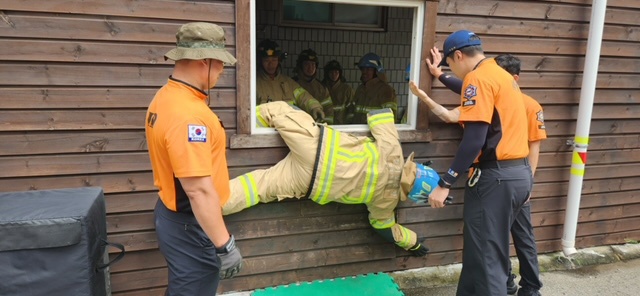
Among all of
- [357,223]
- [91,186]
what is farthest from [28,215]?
[357,223]

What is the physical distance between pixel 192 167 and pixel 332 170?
148 cm

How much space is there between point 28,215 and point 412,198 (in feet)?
8.50

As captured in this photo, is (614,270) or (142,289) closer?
(142,289)

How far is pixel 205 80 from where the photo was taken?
2.29 meters

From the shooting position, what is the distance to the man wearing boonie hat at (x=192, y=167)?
2.08 m

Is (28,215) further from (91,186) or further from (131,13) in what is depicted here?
(131,13)

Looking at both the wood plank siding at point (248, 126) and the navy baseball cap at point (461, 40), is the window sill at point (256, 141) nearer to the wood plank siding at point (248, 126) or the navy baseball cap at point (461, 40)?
the wood plank siding at point (248, 126)

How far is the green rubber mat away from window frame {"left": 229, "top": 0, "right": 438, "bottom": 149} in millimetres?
1225

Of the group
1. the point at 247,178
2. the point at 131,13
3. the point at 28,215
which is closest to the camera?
the point at 28,215

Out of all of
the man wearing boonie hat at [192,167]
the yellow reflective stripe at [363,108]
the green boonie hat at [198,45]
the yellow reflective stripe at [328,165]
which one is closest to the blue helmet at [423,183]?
the yellow reflective stripe at [328,165]

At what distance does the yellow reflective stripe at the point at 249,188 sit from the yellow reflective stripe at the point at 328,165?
0.47 m

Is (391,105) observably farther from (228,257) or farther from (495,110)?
(228,257)

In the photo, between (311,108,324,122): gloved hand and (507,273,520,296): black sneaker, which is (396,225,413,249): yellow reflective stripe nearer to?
(507,273,520,296): black sneaker

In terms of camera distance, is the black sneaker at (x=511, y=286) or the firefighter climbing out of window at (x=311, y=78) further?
the firefighter climbing out of window at (x=311, y=78)
